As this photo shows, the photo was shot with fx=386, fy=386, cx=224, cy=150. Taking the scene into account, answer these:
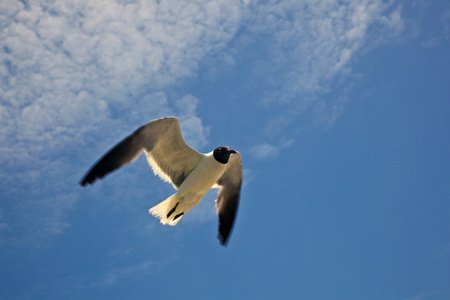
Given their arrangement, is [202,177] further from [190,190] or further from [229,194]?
[229,194]

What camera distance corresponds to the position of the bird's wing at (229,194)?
8453 mm

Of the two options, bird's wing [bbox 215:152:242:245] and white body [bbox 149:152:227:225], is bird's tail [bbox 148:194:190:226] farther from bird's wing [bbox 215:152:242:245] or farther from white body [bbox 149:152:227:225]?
bird's wing [bbox 215:152:242:245]

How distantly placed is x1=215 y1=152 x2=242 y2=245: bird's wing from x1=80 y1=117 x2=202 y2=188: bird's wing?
100cm

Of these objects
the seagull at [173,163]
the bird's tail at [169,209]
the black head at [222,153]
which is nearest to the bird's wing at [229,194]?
the seagull at [173,163]

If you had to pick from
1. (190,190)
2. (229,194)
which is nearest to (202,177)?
(190,190)

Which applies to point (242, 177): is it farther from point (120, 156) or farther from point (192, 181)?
point (120, 156)

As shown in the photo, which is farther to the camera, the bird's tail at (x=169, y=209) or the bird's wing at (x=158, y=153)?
the bird's tail at (x=169, y=209)

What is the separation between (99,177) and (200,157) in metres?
2.11

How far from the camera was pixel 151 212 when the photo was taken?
24.9 feet

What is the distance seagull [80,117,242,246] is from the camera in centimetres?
700

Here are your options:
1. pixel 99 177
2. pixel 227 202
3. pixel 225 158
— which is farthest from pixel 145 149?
pixel 227 202

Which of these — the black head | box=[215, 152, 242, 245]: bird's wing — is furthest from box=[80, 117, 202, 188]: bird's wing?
box=[215, 152, 242, 245]: bird's wing

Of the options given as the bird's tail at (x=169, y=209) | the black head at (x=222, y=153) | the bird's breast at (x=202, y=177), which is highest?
the black head at (x=222, y=153)

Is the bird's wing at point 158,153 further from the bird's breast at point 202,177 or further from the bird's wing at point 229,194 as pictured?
the bird's wing at point 229,194
